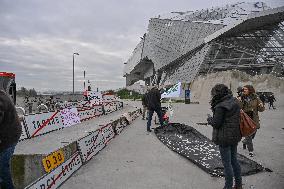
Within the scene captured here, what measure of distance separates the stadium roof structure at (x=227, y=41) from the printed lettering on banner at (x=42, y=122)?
1467 inches

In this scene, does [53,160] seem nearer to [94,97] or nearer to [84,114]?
[84,114]

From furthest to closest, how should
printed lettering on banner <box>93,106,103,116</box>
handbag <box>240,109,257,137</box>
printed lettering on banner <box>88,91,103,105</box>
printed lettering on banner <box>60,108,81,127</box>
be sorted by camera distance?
1. printed lettering on banner <box>88,91,103,105</box>
2. printed lettering on banner <box>93,106,103,116</box>
3. printed lettering on banner <box>60,108,81,127</box>
4. handbag <box>240,109,257,137</box>

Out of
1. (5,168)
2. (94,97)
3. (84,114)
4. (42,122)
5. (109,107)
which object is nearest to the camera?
(5,168)

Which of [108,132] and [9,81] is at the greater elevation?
[9,81]

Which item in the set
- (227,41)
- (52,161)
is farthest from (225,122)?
(227,41)

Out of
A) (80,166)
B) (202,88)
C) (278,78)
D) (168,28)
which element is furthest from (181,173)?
(168,28)

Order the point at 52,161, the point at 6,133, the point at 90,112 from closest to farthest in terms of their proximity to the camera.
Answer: the point at 6,133, the point at 52,161, the point at 90,112

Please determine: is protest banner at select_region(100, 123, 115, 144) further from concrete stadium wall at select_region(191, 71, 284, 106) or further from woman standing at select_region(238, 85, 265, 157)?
concrete stadium wall at select_region(191, 71, 284, 106)

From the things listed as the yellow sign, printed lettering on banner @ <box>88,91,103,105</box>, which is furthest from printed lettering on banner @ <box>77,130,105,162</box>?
printed lettering on banner @ <box>88,91,103,105</box>

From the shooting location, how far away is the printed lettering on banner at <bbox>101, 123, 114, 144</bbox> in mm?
10666

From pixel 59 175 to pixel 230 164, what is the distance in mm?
2906

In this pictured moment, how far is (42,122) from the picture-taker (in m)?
13.8

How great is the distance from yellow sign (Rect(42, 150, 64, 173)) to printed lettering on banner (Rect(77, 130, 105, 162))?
3.36 feet

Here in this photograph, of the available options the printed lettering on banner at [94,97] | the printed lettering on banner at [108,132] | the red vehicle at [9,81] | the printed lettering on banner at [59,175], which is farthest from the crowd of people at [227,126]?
the printed lettering on banner at [94,97]
